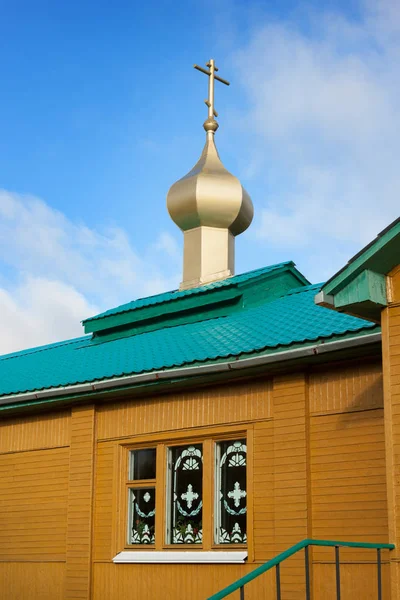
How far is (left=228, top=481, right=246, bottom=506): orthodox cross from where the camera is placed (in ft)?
32.4

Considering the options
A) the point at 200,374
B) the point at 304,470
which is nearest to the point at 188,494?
the point at 200,374

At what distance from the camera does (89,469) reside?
37.0 ft

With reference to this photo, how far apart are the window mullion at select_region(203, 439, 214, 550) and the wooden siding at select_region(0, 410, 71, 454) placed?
2323mm

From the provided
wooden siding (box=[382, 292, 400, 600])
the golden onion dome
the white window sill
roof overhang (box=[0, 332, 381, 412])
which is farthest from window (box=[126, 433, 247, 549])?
the golden onion dome

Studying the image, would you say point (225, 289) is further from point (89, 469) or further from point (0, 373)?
point (0, 373)

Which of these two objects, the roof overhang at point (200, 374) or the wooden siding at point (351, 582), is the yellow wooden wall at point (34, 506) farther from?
the wooden siding at point (351, 582)

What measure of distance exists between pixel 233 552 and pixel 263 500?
2.20ft

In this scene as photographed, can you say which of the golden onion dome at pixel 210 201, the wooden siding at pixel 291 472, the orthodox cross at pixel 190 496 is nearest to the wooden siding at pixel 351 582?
the wooden siding at pixel 291 472

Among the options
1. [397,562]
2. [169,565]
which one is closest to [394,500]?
[397,562]

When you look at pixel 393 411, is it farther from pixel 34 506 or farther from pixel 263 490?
pixel 34 506

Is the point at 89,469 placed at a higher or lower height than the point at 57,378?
lower

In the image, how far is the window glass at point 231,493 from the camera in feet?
32.3

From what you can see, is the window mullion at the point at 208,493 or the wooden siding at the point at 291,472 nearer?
the wooden siding at the point at 291,472

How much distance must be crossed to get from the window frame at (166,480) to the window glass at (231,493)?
0.06 m
